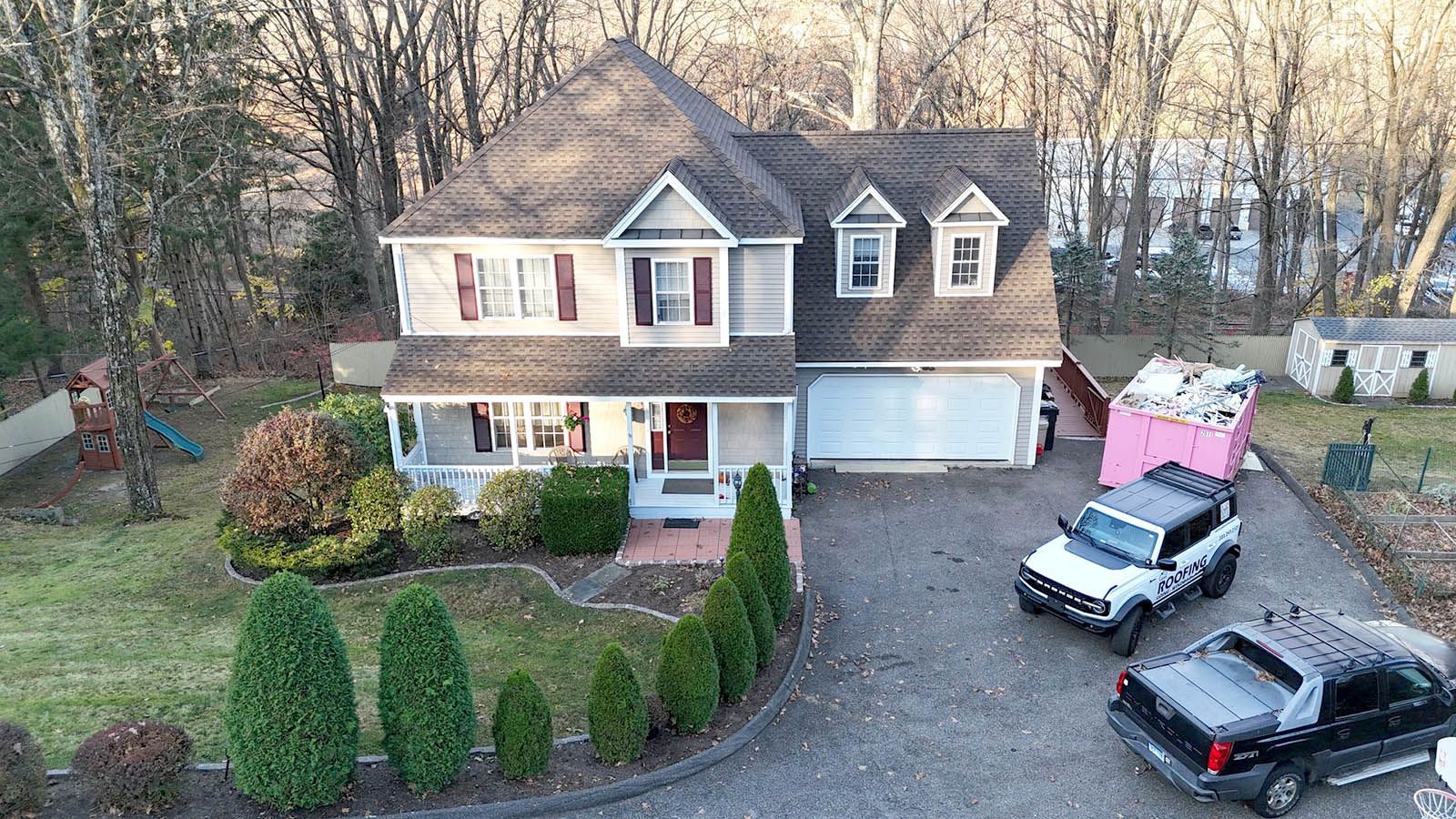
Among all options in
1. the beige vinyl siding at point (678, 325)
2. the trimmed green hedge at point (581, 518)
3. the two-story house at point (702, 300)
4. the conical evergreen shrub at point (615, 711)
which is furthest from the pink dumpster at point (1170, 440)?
the conical evergreen shrub at point (615, 711)

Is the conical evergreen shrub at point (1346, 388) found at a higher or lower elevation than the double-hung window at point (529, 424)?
lower

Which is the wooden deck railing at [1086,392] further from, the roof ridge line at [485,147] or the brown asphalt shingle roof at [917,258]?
the roof ridge line at [485,147]

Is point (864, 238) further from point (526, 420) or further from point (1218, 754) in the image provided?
point (1218, 754)

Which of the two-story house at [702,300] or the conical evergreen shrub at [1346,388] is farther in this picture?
the conical evergreen shrub at [1346,388]

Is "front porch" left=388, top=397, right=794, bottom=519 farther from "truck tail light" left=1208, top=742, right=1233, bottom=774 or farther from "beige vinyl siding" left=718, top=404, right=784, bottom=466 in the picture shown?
"truck tail light" left=1208, top=742, right=1233, bottom=774

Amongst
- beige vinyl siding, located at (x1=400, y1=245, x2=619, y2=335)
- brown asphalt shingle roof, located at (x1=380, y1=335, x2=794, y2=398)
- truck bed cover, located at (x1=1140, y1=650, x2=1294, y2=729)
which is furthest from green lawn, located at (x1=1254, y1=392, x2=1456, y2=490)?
beige vinyl siding, located at (x1=400, y1=245, x2=619, y2=335)

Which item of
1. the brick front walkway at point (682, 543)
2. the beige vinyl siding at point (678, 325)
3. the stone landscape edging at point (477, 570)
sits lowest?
the stone landscape edging at point (477, 570)

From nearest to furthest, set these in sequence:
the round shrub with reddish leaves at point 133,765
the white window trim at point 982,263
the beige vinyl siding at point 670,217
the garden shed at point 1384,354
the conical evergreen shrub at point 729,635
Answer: the round shrub with reddish leaves at point 133,765 → the conical evergreen shrub at point 729,635 → the beige vinyl siding at point 670,217 → the white window trim at point 982,263 → the garden shed at point 1384,354
